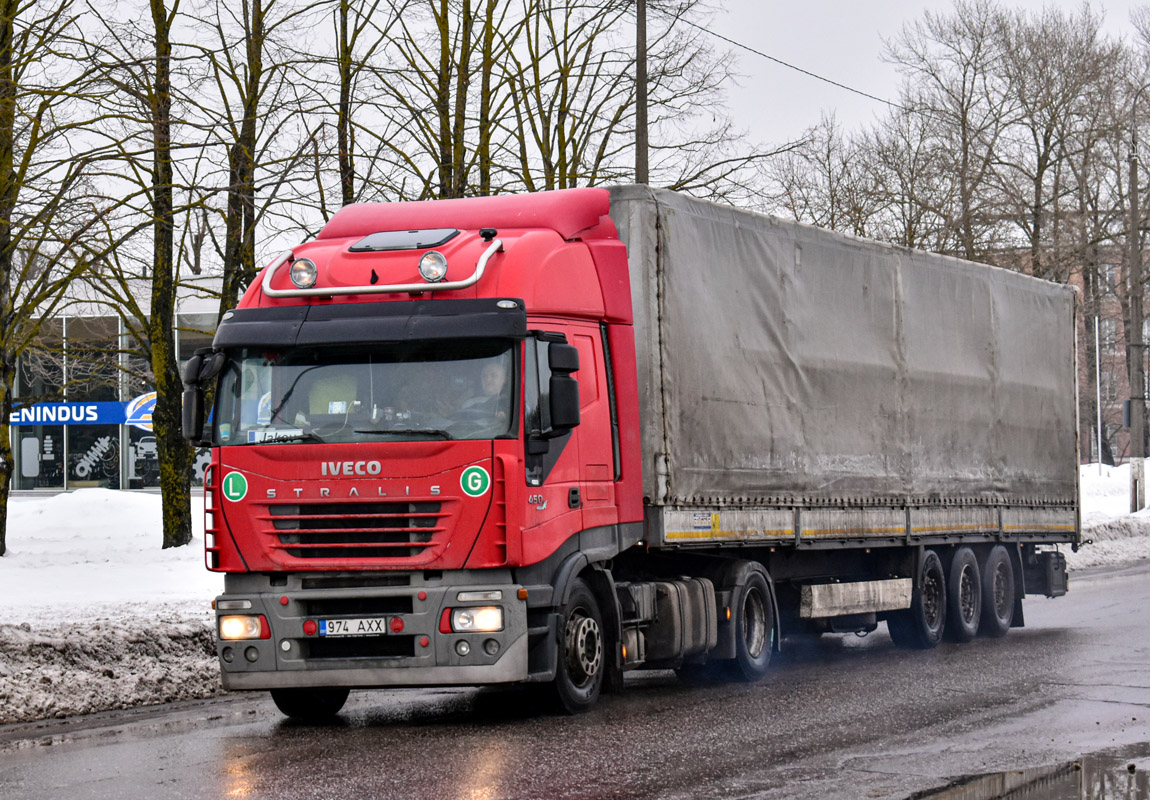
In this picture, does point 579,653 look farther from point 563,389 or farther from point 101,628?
point 101,628

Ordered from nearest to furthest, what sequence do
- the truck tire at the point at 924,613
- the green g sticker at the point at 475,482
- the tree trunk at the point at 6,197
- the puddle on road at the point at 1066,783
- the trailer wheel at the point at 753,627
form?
1. the puddle on road at the point at 1066,783
2. the green g sticker at the point at 475,482
3. the trailer wheel at the point at 753,627
4. the truck tire at the point at 924,613
5. the tree trunk at the point at 6,197

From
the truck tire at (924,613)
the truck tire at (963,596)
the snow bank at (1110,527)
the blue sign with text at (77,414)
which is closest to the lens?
the truck tire at (924,613)

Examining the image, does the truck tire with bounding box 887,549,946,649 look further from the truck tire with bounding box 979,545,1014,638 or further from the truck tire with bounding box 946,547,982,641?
the truck tire with bounding box 979,545,1014,638

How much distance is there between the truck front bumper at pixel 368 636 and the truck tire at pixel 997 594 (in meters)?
8.34

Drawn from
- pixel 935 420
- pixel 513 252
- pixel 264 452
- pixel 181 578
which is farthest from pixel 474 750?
pixel 181 578

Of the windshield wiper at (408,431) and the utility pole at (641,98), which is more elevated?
the utility pole at (641,98)

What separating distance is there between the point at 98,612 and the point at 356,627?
5.20 m

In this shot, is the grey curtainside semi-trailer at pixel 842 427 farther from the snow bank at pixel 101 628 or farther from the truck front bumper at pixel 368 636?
the snow bank at pixel 101 628

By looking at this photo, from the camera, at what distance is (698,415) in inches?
460

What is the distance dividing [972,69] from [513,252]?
32573 mm

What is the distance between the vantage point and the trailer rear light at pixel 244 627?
9.77m

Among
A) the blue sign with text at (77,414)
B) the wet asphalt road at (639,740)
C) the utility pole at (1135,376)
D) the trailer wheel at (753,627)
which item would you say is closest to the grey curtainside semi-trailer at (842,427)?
the trailer wheel at (753,627)

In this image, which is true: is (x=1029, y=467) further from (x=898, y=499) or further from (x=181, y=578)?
(x=181, y=578)

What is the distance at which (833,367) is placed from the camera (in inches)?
542
